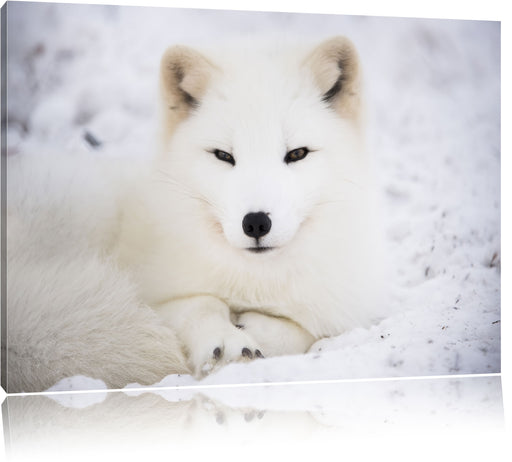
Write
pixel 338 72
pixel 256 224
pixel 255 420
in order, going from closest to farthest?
pixel 255 420
pixel 256 224
pixel 338 72

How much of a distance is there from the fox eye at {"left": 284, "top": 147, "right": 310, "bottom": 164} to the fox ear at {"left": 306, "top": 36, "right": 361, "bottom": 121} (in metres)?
0.30

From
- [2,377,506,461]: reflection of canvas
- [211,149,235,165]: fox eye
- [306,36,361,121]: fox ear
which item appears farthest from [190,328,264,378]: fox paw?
[306,36,361,121]: fox ear

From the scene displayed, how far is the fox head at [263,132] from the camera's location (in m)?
3.21

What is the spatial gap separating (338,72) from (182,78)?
0.77m

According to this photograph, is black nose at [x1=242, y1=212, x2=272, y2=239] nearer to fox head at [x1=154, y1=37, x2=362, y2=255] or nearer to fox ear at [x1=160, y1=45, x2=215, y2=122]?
fox head at [x1=154, y1=37, x2=362, y2=255]

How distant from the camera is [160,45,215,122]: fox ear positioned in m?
3.32

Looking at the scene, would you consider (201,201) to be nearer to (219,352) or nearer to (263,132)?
(263,132)

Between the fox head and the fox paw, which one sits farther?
the fox head

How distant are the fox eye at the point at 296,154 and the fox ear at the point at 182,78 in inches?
20.2

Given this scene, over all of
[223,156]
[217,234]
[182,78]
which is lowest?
[217,234]

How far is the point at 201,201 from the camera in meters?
3.30

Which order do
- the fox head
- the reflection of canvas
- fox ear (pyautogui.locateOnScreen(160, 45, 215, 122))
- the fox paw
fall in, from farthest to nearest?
fox ear (pyautogui.locateOnScreen(160, 45, 215, 122)), the fox head, the fox paw, the reflection of canvas

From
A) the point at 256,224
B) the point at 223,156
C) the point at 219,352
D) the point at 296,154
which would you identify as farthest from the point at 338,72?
the point at 219,352

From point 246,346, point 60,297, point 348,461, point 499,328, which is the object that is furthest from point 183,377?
point 499,328
